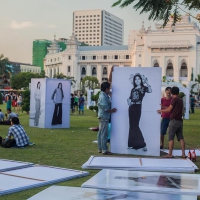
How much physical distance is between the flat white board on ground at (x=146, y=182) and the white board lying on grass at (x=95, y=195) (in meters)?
0.16

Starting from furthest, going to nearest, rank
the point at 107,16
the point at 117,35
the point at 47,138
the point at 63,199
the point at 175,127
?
the point at 117,35
the point at 107,16
the point at 47,138
the point at 175,127
the point at 63,199

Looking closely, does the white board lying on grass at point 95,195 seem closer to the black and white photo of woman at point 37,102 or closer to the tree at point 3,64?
the black and white photo of woman at point 37,102

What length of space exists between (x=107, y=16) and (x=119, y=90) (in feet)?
499

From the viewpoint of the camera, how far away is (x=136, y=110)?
8922 mm

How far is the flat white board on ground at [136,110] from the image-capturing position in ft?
29.2

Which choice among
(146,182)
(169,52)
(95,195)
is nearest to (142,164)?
(146,182)

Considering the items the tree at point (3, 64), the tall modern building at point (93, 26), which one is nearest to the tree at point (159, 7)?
the tree at point (3, 64)

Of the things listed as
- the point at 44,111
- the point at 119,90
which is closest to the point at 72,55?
the point at 44,111

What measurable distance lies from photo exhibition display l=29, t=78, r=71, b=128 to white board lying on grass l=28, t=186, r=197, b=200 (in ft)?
33.1

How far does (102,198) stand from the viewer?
4645mm

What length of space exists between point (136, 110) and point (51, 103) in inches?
265

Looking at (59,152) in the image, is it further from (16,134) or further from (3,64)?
(3,64)

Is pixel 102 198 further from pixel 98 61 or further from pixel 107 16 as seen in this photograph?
pixel 107 16

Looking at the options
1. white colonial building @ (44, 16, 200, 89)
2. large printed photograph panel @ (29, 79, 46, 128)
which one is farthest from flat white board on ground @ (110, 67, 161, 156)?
white colonial building @ (44, 16, 200, 89)
